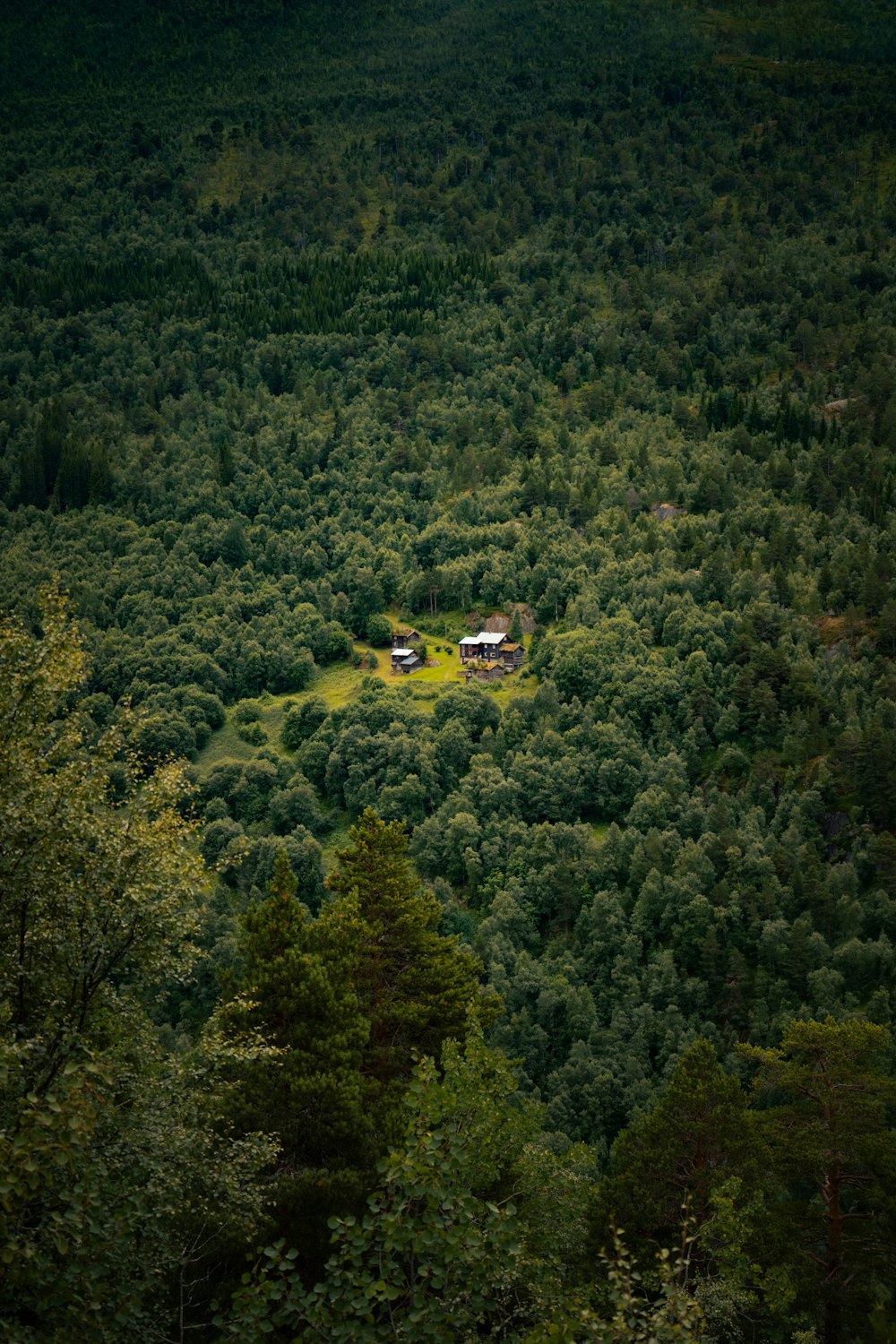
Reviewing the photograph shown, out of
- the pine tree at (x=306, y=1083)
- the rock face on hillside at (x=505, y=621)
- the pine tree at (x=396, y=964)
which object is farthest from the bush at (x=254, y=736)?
the pine tree at (x=306, y=1083)

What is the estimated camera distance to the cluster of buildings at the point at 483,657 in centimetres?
14875

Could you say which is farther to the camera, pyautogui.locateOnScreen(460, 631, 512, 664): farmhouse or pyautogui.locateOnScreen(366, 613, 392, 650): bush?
pyautogui.locateOnScreen(366, 613, 392, 650): bush

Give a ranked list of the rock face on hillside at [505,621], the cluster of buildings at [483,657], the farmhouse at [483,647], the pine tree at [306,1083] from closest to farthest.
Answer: the pine tree at [306,1083]
the cluster of buildings at [483,657]
the farmhouse at [483,647]
the rock face on hillside at [505,621]

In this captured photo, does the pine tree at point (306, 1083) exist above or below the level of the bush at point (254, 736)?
above

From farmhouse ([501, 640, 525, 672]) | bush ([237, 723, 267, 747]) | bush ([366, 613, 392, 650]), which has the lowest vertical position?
bush ([237, 723, 267, 747])

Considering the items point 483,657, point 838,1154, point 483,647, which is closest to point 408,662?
point 483,657

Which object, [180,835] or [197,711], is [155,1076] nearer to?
[180,835]

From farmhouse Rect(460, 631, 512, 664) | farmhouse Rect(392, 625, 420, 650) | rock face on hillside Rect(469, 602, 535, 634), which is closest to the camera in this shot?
farmhouse Rect(460, 631, 512, 664)

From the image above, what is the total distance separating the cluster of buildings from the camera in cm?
14875

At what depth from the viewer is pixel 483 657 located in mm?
152375

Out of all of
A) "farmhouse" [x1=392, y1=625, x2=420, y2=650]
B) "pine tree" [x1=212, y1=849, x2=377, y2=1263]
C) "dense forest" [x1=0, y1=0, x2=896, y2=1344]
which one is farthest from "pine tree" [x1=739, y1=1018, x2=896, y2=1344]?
"farmhouse" [x1=392, y1=625, x2=420, y2=650]

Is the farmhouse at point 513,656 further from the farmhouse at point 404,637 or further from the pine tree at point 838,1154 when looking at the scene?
the pine tree at point 838,1154

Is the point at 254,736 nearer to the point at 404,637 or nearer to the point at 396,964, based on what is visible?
the point at 404,637

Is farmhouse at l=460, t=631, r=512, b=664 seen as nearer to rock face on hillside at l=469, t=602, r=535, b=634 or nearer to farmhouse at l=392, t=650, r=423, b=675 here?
rock face on hillside at l=469, t=602, r=535, b=634
